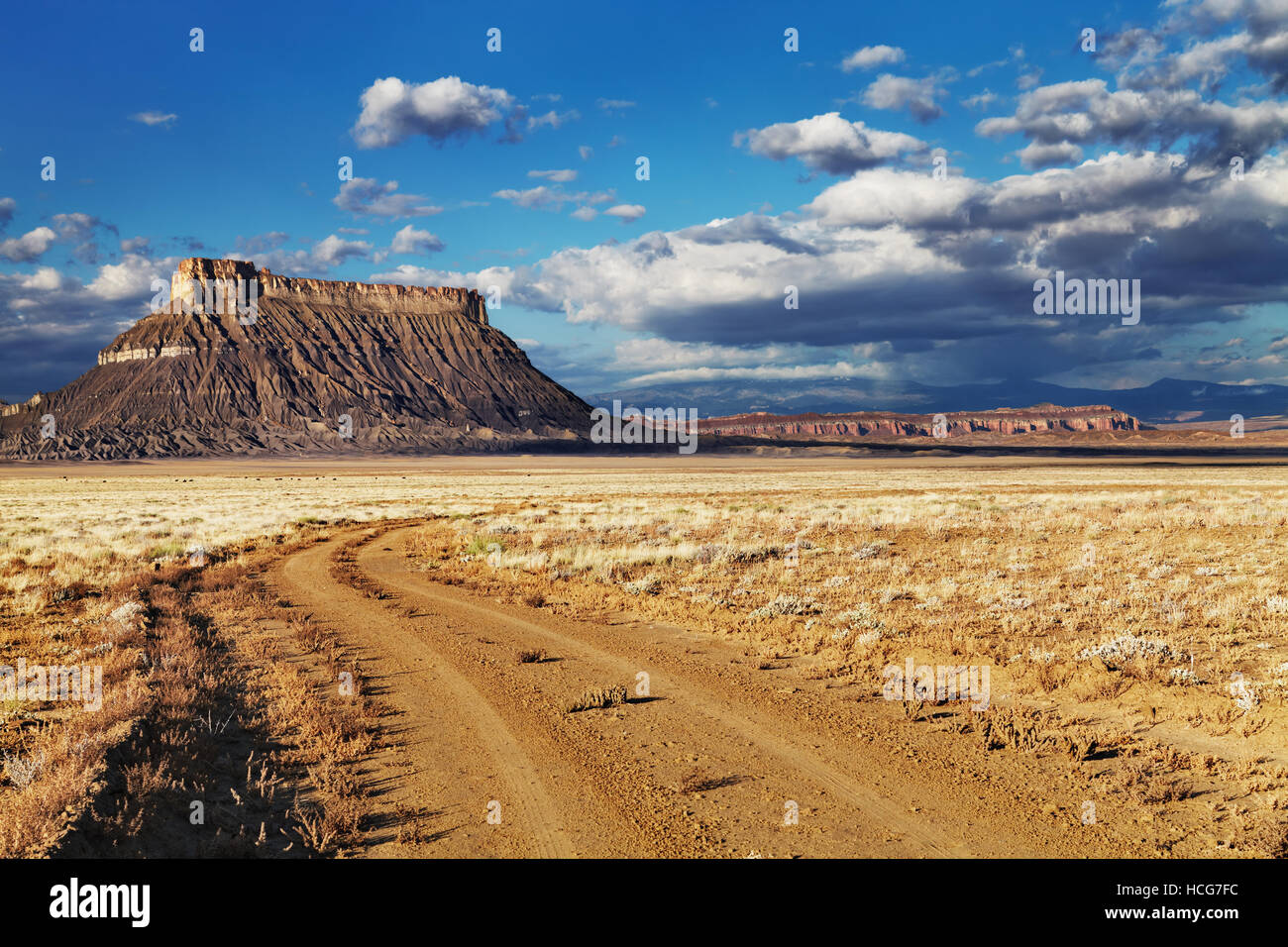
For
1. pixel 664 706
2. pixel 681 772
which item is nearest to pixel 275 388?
pixel 664 706

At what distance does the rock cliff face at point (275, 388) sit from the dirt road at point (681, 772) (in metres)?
149

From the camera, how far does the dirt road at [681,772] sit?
18.1 feet

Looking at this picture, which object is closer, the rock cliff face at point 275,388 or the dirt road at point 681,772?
Result: the dirt road at point 681,772

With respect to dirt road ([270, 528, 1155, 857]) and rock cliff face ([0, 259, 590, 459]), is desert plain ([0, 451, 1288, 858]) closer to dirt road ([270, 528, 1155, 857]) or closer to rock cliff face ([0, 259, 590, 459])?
dirt road ([270, 528, 1155, 857])

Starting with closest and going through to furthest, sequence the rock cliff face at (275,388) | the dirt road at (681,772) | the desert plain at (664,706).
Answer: the dirt road at (681,772) → the desert plain at (664,706) → the rock cliff face at (275,388)

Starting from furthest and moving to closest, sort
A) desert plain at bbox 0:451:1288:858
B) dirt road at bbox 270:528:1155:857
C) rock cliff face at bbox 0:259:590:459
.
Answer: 1. rock cliff face at bbox 0:259:590:459
2. desert plain at bbox 0:451:1288:858
3. dirt road at bbox 270:528:1155:857

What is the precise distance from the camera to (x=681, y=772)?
6.82 meters

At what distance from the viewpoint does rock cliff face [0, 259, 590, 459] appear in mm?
152125

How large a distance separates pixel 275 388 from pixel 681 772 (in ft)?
580

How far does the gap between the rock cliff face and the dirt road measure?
149204mm

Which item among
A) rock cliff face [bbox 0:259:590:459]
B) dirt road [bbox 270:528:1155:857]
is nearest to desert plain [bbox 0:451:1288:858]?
dirt road [bbox 270:528:1155:857]

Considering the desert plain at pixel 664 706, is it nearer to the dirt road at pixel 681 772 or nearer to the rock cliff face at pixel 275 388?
the dirt road at pixel 681 772

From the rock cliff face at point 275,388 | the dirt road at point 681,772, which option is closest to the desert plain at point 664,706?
the dirt road at point 681,772
